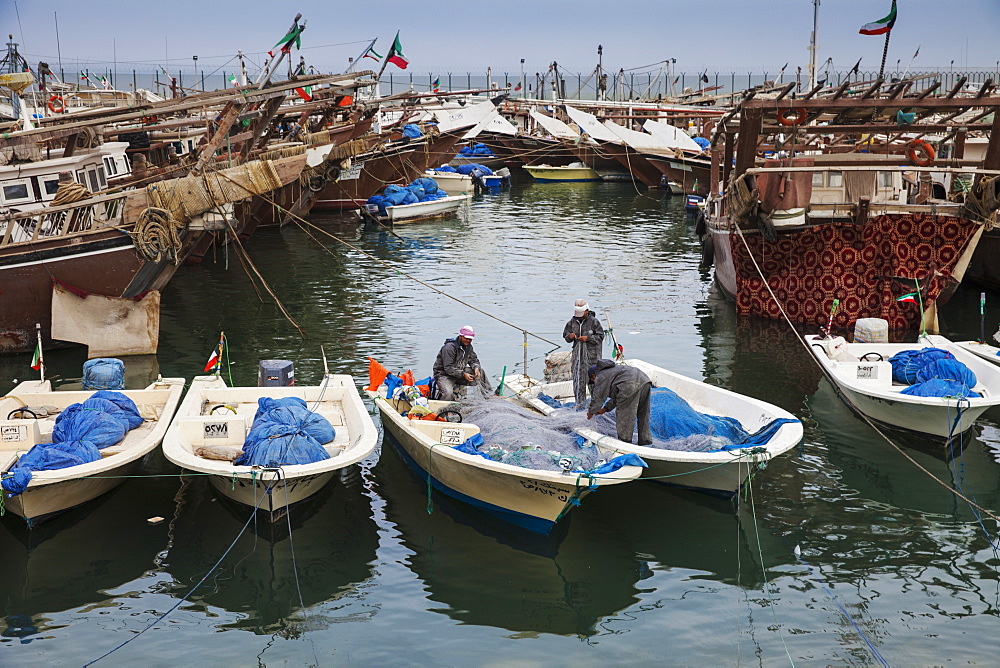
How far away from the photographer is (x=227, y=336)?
18.2 meters

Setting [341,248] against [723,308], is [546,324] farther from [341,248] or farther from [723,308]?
[341,248]

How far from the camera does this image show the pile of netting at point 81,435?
959 centimetres

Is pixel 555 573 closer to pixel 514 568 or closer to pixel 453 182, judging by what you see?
pixel 514 568

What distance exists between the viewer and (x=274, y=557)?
955 centimetres

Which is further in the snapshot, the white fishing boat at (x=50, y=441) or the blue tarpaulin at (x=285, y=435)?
the blue tarpaulin at (x=285, y=435)

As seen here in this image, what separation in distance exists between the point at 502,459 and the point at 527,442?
52 cm

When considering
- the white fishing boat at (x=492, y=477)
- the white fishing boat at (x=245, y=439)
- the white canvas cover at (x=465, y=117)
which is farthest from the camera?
the white canvas cover at (x=465, y=117)

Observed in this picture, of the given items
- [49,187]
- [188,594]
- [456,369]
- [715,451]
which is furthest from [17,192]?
[715,451]

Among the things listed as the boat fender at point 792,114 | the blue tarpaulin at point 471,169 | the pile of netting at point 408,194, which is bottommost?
the pile of netting at point 408,194

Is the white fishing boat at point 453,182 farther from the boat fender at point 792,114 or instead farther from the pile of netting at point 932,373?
the pile of netting at point 932,373

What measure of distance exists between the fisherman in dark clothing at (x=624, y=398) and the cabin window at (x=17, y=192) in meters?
13.0

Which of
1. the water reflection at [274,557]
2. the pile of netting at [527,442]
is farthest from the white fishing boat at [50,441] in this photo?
the pile of netting at [527,442]

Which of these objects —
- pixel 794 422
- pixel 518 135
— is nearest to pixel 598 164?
pixel 518 135

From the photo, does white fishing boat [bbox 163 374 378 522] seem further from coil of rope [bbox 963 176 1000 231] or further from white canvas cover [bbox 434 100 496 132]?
white canvas cover [bbox 434 100 496 132]
